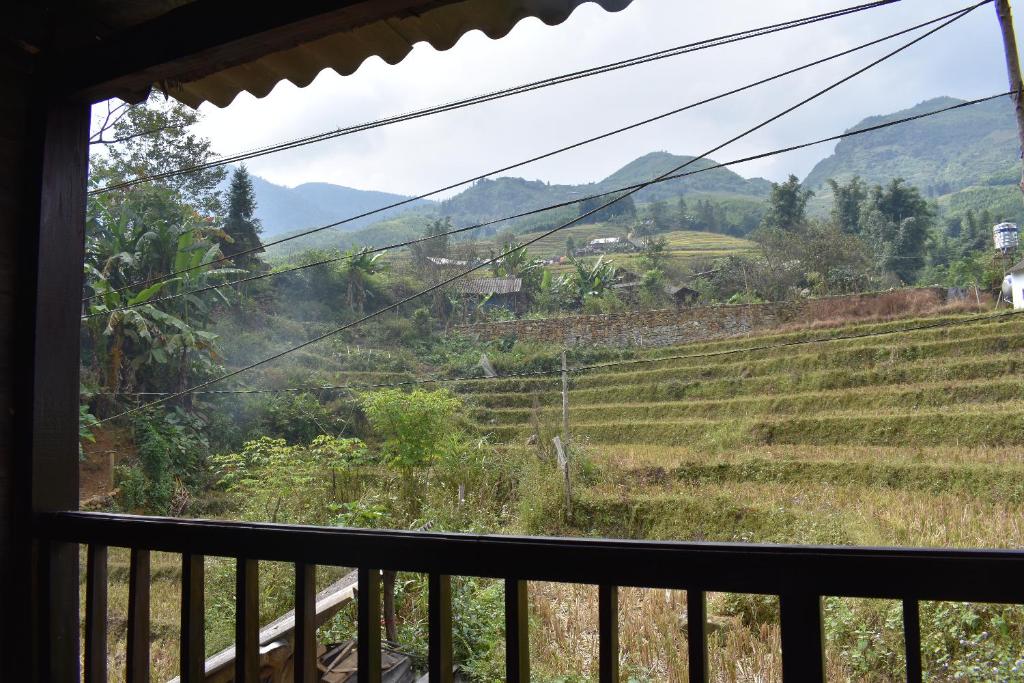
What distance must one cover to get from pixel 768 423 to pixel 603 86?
2024cm

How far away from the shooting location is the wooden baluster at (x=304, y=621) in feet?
2.31

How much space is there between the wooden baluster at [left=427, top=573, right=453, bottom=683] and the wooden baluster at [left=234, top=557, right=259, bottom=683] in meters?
0.25

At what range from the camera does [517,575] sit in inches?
23.6

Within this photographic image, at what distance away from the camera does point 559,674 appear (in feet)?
11.1

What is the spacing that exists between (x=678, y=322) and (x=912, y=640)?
15.0m

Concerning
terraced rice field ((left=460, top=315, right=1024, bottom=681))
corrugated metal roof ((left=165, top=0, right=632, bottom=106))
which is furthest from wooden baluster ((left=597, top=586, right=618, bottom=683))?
terraced rice field ((left=460, top=315, right=1024, bottom=681))

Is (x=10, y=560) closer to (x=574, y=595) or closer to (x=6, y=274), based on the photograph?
(x=6, y=274)

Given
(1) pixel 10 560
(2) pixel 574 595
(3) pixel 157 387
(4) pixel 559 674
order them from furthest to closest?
(3) pixel 157 387 → (2) pixel 574 595 → (4) pixel 559 674 → (1) pixel 10 560

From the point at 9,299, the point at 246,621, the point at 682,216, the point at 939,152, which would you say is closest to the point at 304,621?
the point at 246,621

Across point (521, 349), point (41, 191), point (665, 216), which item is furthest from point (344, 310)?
point (41, 191)

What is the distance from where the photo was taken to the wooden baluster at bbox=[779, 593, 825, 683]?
1.62ft

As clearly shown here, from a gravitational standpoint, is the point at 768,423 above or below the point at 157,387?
below

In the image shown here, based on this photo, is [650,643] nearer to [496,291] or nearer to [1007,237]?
[1007,237]

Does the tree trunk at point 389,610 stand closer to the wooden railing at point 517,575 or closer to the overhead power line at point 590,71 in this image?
the wooden railing at point 517,575
